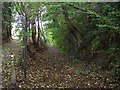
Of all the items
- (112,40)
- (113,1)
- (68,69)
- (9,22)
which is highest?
(113,1)

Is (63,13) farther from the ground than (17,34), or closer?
farther from the ground

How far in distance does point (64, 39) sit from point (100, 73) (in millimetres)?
3417

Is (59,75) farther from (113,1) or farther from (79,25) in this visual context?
(79,25)

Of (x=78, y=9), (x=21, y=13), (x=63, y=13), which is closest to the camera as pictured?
(x=21, y=13)

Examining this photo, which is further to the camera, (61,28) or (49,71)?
(61,28)

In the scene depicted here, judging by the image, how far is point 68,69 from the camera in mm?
3955

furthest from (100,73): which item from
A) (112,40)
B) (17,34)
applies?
(17,34)

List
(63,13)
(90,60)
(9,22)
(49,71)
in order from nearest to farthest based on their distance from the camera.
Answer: (9,22) → (49,71) → (90,60) → (63,13)

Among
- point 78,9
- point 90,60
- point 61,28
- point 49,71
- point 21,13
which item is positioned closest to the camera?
point 21,13

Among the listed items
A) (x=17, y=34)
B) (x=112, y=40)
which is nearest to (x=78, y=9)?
(x=112, y=40)

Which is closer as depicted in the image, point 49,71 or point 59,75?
point 59,75

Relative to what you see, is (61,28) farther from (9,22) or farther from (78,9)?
(9,22)

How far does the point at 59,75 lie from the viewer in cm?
348

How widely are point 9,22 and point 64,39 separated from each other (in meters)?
3.50
